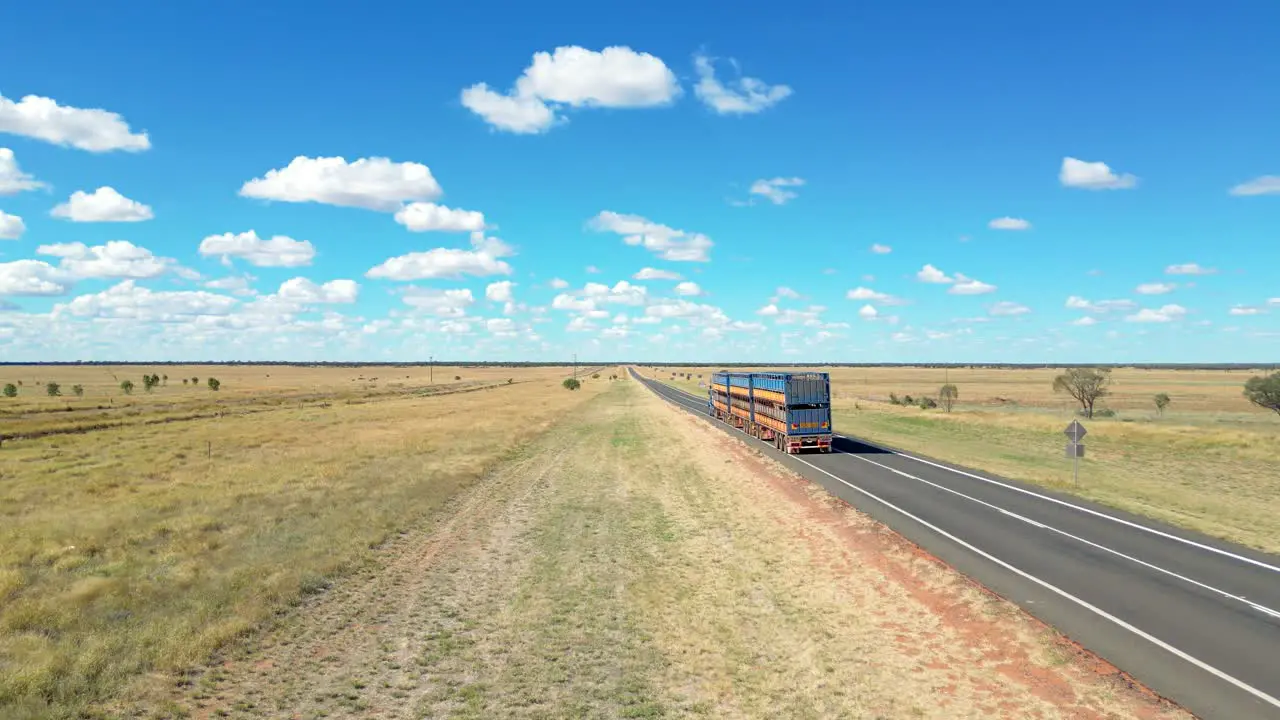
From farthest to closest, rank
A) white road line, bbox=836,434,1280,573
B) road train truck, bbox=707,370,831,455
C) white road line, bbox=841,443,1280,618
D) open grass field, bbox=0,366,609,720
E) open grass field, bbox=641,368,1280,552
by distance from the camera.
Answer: road train truck, bbox=707,370,831,455 < open grass field, bbox=641,368,1280,552 < white road line, bbox=836,434,1280,573 < white road line, bbox=841,443,1280,618 < open grass field, bbox=0,366,609,720

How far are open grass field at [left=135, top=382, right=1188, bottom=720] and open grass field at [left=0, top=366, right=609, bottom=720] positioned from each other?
1.29 m

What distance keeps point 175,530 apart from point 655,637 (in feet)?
53.8

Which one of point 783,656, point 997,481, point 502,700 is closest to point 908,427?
point 997,481

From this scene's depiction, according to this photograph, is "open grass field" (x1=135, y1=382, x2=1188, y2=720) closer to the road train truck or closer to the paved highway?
the paved highway

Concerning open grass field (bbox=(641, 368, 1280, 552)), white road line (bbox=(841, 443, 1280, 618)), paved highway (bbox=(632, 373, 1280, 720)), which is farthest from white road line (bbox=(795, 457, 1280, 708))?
open grass field (bbox=(641, 368, 1280, 552))

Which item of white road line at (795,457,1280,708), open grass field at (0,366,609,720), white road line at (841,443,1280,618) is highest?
open grass field at (0,366,609,720)

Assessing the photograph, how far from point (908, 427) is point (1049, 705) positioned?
4803cm

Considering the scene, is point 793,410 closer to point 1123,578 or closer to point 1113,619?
point 1123,578

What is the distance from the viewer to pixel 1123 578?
1492 cm

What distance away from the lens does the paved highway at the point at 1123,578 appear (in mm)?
10430

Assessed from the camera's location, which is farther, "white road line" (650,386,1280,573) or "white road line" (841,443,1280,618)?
"white road line" (650,386,1280,573)

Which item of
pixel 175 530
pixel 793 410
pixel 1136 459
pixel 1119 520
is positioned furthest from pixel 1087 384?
pixel 175 530

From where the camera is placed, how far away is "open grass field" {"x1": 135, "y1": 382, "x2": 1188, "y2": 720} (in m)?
9.88

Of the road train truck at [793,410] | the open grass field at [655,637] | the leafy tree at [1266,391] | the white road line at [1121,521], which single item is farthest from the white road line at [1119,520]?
the leafy tree at [1266,391]
